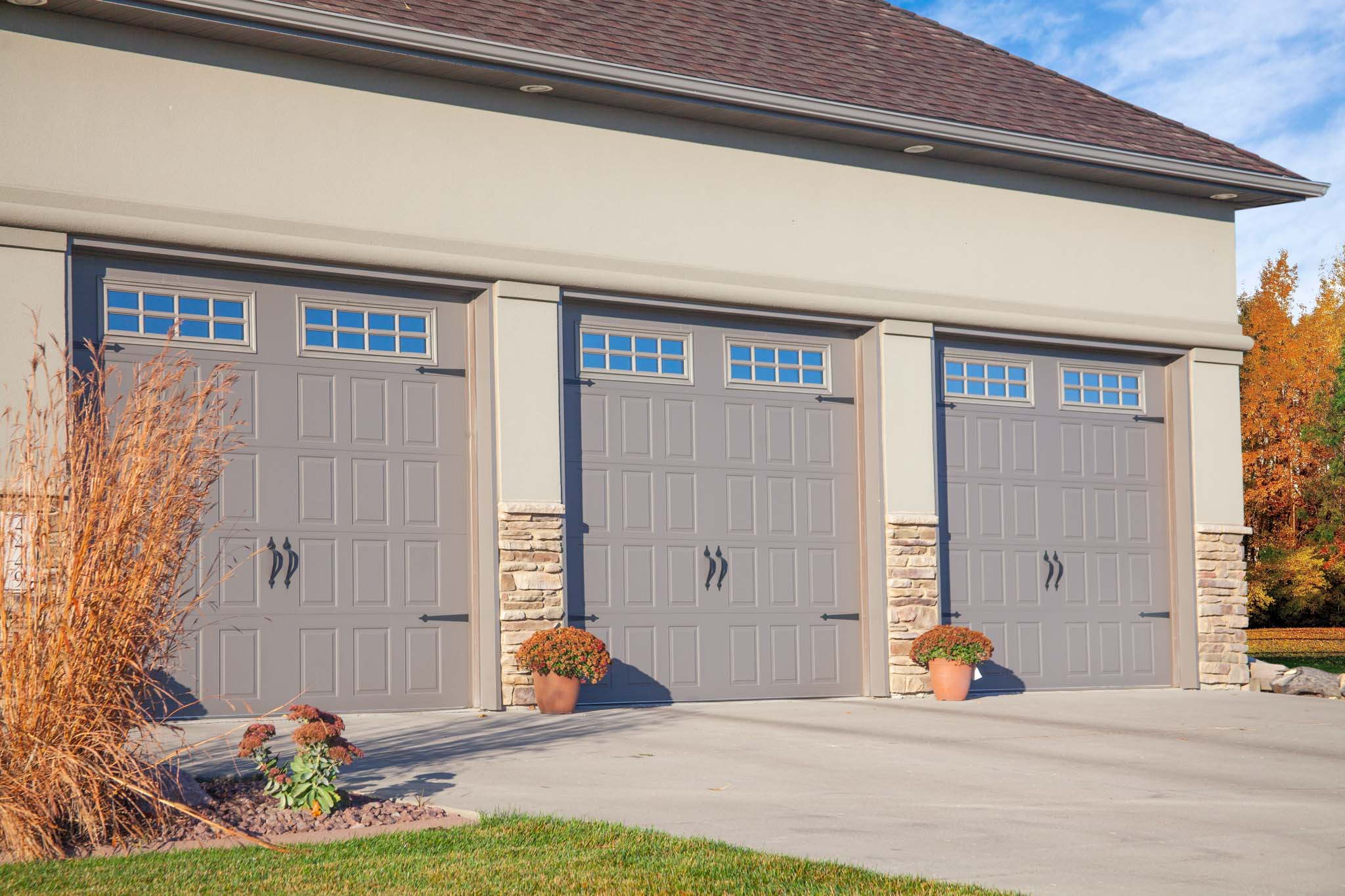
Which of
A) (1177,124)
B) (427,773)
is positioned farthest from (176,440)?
(1177,124)

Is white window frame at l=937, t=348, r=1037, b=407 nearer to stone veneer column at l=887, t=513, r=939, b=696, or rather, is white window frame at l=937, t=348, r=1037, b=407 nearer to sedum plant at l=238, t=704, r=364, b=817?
stone veneer column at l=887, t=513, r=939, b=696

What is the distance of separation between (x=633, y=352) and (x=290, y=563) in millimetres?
3632

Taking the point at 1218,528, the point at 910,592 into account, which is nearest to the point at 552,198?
the point at 910,592

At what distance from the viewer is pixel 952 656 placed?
1298cm

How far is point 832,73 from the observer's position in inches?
554

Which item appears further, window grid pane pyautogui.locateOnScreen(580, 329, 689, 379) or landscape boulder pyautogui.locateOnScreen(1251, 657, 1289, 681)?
landscape boulder pyautogui.locateOnScreen(1251, 657, 1289, 681)

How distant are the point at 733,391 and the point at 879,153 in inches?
116

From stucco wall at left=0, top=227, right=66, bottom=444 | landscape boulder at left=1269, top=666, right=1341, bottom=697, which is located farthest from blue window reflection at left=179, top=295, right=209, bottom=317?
landscape boulder at left=1269, top=666, right=1341, bottom=697

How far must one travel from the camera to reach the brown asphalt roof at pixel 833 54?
40.4 ft

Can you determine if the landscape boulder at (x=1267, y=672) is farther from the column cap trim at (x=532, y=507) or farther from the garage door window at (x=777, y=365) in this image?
the column cap trim at (x=532, y=507)

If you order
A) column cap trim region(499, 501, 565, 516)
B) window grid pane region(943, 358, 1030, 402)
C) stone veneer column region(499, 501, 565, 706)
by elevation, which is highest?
window grid pane region(943, 358, 1030, 402)

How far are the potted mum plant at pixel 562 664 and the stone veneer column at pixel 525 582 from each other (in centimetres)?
22

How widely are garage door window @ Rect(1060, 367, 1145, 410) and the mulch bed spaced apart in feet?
33.0

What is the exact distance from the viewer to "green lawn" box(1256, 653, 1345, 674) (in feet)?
69.6
